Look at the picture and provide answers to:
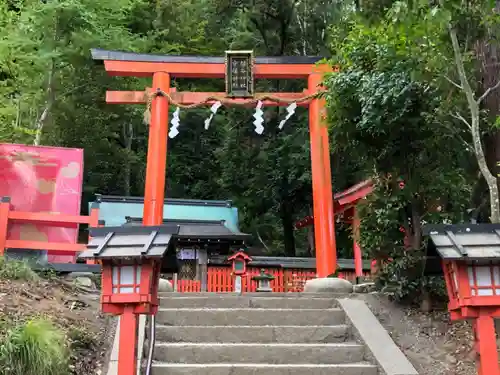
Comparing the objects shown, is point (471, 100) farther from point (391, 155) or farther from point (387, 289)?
point (387, 289)

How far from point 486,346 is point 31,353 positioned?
3.55 metres

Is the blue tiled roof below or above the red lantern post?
above

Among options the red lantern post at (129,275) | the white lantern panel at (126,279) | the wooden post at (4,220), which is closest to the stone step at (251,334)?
the red lantern post at (129,275)

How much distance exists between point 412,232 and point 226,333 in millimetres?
2919

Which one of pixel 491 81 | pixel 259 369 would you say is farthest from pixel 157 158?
pixel 491 81

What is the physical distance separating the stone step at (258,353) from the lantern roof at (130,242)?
1.72 metres

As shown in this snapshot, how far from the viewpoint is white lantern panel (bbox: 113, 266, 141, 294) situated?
3.97 meters

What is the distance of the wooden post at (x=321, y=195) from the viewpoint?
384 inches

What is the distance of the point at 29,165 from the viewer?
9.43 m

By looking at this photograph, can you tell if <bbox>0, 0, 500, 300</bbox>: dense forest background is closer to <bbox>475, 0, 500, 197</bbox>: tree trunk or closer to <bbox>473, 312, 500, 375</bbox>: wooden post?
<bbox>475, 0, 500, 197</bbox>: tree trunk

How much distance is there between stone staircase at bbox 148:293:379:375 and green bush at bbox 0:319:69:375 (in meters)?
0.97

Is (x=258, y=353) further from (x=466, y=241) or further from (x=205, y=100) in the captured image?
(x=205, y=100)

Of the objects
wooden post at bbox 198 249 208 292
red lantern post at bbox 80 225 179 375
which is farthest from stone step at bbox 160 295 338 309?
wooden post at bbox 198 249 208 292

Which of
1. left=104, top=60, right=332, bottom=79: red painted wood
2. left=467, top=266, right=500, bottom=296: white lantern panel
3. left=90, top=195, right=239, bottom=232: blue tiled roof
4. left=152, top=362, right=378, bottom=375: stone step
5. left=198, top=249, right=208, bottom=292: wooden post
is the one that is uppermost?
left=104, top=60, right=332, bottom=79: red painted wood
